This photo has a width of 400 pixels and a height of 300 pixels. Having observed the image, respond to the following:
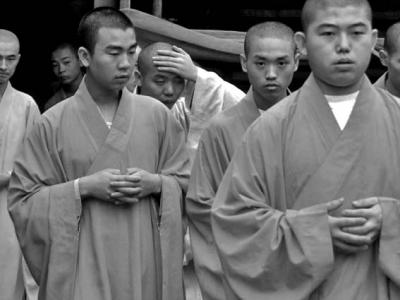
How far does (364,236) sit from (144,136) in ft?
6.43

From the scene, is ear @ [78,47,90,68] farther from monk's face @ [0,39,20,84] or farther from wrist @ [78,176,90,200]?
monk's face @ [0,39,20,84]

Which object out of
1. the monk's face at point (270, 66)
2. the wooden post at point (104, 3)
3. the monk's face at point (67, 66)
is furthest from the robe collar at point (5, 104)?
the monk's face at point (270, 66)

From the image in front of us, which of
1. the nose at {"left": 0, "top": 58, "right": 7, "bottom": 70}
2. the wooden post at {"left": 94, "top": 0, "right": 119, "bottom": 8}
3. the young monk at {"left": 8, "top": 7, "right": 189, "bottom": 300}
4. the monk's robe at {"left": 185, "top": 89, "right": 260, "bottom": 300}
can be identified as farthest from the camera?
the wooden post at {"left": 94, "top": 0, "right": 119, "bottom": 8}

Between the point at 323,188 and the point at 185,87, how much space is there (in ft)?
8.49

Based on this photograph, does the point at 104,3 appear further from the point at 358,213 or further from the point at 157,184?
the point at 358,213

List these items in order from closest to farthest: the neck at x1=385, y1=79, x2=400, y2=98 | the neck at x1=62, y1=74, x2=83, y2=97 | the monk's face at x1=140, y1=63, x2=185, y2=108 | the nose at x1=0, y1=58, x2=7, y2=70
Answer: the neck at x1=385, y1=79, x2=400, y2=98 < the monk's face at x1=140, y1=63, x2=185, y2=108 < the nose at x1=0, y1=58, x2=7, y2=70 < the neck at x1=62, y1=74, x2=83, y2=97

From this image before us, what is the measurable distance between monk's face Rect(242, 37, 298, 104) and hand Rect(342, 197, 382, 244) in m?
1.82

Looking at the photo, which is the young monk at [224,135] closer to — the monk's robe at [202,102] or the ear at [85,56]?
the monk's robe at [202,102]

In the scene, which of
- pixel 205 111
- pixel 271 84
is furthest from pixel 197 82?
pixel 271 84

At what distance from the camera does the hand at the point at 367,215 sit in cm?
508

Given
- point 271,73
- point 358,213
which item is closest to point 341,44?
point 358,213

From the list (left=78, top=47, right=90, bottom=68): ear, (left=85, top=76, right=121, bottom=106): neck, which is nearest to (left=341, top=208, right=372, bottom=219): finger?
(left=85, top=76, right=121, bottom=106): neck

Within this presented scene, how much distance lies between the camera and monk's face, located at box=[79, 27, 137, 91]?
21.8 feet

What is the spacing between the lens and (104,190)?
6.42m
